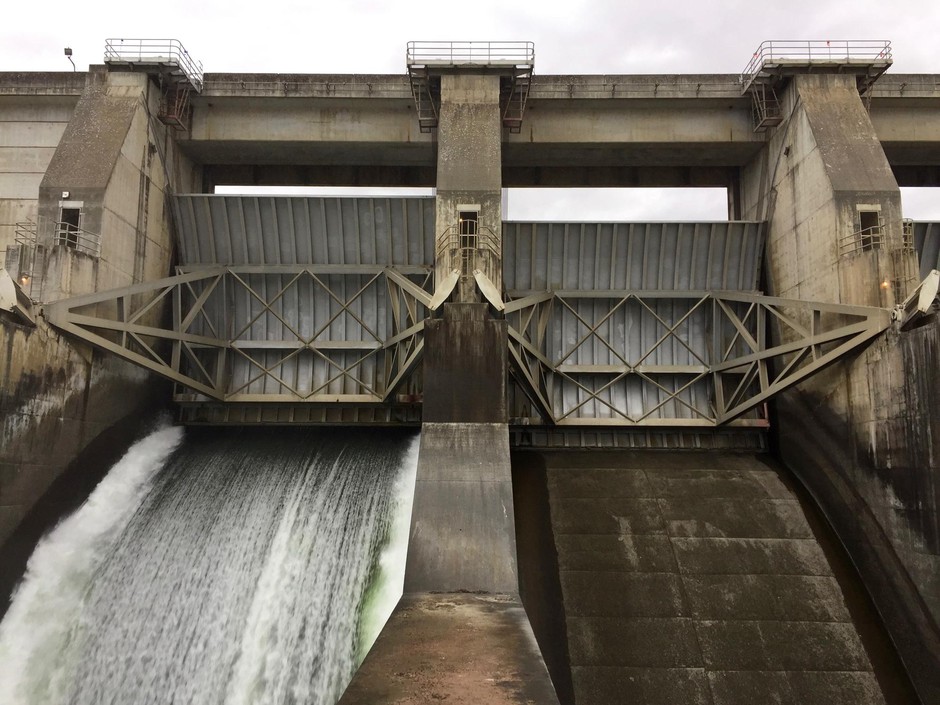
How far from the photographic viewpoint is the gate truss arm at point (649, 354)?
15242mm

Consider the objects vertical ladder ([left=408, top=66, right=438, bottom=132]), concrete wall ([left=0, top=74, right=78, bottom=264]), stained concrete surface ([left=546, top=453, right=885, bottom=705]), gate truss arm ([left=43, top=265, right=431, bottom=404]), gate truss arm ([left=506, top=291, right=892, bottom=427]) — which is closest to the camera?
stained concrete surface ([left=546, top=453, right=885, bottom=705])

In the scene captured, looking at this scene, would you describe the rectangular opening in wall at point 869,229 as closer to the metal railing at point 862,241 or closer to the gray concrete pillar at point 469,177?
the metal railing at point 862,241

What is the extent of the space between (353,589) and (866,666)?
7142mm

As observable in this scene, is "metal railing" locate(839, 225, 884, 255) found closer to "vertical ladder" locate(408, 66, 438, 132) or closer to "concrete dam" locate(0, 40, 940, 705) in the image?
"concrete dam" locate(0, 40, 940, 705)

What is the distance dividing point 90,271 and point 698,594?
12.3m

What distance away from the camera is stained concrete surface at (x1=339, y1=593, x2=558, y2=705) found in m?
5.43

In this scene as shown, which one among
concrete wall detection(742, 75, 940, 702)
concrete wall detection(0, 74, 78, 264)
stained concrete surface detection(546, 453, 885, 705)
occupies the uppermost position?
concrete wall detection(0, 74, 78, 264)

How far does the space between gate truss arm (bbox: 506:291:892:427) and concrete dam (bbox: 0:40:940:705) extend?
0.11m

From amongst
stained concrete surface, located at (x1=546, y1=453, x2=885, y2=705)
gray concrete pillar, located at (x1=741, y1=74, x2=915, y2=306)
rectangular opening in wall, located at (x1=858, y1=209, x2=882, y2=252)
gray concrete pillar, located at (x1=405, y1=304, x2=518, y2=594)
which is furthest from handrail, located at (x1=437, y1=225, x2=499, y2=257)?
rectangular opening in wall, located at (x1=858, y1=209, x2=882, y2=252)

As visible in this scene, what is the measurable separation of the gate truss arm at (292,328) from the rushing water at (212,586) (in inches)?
116

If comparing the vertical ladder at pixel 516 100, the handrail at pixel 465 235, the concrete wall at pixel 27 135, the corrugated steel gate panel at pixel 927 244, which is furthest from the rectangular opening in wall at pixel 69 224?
the corrugated steel gate panel at pixel 927 244

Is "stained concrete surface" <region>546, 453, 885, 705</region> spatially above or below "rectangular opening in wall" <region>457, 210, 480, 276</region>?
below

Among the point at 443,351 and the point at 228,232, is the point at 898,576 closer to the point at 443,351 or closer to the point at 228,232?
the point at 443,351

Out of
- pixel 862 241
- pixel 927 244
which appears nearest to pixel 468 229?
pixel 862 241
